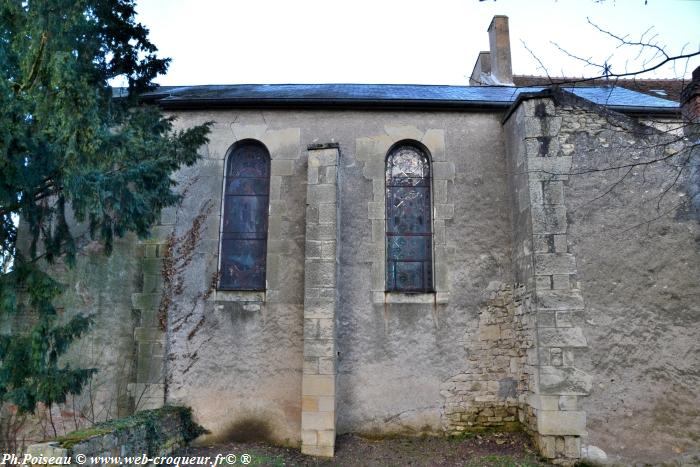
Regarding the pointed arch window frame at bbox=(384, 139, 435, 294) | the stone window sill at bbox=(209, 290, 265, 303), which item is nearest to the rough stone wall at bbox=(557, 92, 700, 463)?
the pointed arch window frame at bbox=(384, 139, 435, 294)

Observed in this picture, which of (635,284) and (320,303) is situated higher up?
(635,284)

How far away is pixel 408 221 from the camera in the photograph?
7848mm

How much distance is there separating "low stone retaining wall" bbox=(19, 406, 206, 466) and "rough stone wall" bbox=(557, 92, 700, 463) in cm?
509

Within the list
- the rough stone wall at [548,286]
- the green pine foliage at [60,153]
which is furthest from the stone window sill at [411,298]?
the green pine foliage at [60,153]

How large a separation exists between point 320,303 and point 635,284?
4040 mm

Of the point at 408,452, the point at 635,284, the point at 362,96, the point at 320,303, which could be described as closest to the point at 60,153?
the point at 320,303

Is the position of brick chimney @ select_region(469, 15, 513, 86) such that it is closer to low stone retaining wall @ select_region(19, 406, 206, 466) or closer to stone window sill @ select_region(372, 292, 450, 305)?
stone window sill @ select_region(372, 292, 450, 305)

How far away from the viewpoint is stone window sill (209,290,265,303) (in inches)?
293

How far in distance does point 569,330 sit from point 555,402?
0.89m

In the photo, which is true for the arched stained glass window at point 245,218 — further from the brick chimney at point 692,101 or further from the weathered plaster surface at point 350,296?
the brick chimney at point 692,101

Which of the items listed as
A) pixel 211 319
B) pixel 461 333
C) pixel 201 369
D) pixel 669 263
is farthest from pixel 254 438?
pixel 669 263

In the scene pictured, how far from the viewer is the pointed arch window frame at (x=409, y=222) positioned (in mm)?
7641

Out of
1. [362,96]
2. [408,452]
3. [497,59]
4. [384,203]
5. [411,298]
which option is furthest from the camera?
[497,59]

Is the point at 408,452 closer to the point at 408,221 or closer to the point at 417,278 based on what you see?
the point at 417,278
